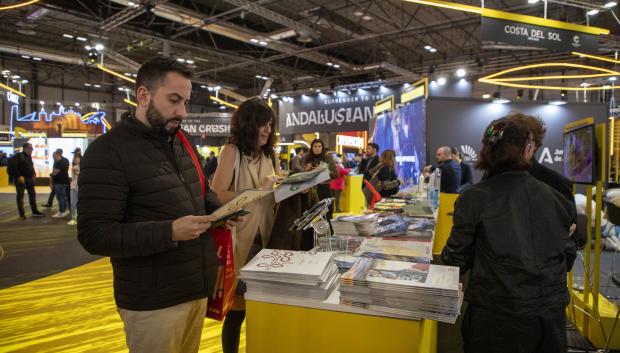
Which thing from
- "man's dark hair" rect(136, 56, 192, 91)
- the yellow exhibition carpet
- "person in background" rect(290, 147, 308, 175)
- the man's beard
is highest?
"man's dark hair" rect(136, 56, 192, 91)

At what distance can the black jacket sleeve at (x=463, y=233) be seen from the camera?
1.45 m

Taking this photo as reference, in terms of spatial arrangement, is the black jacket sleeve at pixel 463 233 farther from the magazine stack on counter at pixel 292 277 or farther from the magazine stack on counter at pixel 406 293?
the magazine stack on counter at pixel 292 277

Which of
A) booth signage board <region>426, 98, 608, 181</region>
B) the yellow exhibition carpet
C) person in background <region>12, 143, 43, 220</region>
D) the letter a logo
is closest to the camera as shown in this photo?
the yellow exhibition carpet

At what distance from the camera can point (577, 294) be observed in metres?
3.41

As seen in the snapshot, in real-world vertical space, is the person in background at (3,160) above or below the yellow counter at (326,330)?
above

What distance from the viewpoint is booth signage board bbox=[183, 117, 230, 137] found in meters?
13.9

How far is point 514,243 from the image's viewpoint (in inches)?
54.5

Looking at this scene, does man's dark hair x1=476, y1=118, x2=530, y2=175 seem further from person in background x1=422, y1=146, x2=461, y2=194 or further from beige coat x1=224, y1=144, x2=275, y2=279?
person in background x1=422, y1=146, x2=461, y2=194

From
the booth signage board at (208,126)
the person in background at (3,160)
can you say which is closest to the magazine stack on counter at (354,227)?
the booth signage board at (208,126)

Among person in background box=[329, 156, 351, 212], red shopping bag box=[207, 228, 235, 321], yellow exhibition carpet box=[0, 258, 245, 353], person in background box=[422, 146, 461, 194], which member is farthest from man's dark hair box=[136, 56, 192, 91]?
person in background box=[329, 156, 351, 212]

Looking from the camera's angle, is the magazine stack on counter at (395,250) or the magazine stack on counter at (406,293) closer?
the magazine stack on counter at (406,293)

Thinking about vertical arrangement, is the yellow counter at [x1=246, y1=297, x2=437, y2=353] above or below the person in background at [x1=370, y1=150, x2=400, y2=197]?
below

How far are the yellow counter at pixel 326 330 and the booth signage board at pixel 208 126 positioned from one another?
12.9 m

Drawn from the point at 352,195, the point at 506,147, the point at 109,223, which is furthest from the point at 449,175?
the point at 109,223
